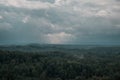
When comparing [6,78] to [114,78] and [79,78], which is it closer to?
[79,78]

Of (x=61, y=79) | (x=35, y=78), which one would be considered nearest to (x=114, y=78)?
(x=61, y=79)

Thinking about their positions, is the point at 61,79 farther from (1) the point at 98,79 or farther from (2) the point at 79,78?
(1) the point at 98,79

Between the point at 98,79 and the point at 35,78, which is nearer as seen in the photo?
the point at 98,79

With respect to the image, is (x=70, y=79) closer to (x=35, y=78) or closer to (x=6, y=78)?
(x=35, y=78)

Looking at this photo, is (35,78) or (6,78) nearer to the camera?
(6,78)

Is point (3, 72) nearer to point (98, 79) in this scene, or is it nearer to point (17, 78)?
point (17, 78)

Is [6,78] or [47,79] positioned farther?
[47,79]

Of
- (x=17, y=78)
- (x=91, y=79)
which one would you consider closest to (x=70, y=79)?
(x=91, y=79)

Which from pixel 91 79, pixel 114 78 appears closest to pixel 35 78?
pixel 91 79
